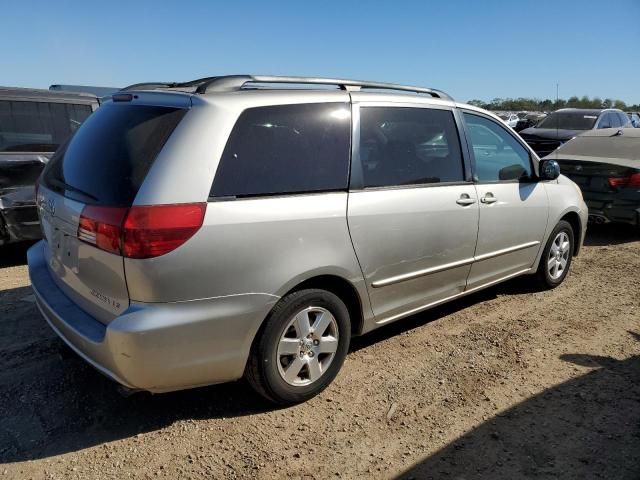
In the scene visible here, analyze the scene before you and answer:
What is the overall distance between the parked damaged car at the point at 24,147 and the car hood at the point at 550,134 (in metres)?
9.84

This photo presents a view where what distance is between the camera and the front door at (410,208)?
130 inches

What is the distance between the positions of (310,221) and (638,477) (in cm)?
204

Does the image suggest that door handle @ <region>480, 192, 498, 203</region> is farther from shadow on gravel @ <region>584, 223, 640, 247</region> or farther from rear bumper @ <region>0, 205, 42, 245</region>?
rear bumper @ <region>0, 205, 42, 245</region>

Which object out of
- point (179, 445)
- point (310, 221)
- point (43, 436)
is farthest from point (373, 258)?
point (43, 436)

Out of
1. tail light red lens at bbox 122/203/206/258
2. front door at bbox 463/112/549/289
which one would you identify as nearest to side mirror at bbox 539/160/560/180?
→ front door at bbox 463/112/549/289

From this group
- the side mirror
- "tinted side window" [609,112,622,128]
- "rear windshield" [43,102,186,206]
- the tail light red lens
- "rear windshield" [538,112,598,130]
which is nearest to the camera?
the tail light red lens

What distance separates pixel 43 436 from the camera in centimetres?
279

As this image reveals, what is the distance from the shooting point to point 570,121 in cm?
1290

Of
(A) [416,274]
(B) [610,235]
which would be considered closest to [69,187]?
(A) [416,274]

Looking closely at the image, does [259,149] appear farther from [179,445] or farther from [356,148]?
[179,445]

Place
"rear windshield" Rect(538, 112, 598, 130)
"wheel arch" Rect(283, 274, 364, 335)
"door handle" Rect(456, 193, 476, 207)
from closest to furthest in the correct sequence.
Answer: "wheel arch" Rect(283, 274, 364, 335)
"door handle" Rect(456, 193, 476, 207)
"rear windshield" Rect(538, 112, 598, 130)

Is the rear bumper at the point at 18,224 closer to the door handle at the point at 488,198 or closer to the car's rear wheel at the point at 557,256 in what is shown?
the door handle at the point at 488,198

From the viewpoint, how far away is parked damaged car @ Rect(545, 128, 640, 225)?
686 centimetres

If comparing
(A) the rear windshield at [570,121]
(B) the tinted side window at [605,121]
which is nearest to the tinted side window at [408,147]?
(A) the rear windshield at [570,121]
